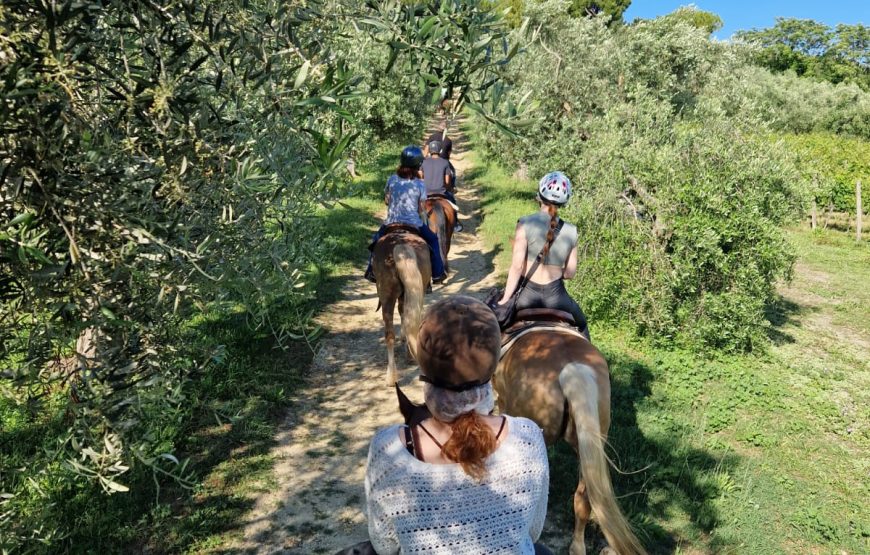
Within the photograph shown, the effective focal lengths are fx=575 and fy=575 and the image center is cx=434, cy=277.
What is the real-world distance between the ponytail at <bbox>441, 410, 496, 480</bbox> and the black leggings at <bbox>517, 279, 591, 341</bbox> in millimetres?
3455

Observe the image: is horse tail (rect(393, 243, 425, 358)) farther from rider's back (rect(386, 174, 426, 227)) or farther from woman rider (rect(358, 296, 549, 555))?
woman rider (rect(358, 296, 549, 555))

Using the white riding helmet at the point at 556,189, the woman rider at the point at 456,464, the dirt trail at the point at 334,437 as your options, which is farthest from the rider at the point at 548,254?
the woman rider at the point at 456,464

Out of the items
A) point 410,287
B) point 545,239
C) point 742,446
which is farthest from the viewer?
point 410,287

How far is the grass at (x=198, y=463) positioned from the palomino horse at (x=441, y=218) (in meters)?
3.94

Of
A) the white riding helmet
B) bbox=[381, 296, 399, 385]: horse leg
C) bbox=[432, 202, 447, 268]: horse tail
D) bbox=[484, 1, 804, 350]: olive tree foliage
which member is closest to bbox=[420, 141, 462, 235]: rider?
bbox=[432, 202, 447, 268]: horse tail

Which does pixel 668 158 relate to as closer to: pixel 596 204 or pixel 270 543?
pixel 596 204

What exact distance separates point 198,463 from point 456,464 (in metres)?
4.35

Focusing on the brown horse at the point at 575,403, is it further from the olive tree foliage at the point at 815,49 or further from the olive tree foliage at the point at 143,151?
the olive tree foliage at the point at 815,49

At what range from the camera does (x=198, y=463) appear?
5.42 m

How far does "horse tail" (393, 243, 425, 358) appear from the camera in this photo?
22.8ft

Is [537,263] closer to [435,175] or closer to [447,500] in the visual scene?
[447,500]

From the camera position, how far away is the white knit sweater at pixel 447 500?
74.8 inches

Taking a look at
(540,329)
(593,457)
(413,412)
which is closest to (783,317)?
(540,329)

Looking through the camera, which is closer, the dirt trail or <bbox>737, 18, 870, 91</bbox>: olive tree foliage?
the dirt trail
